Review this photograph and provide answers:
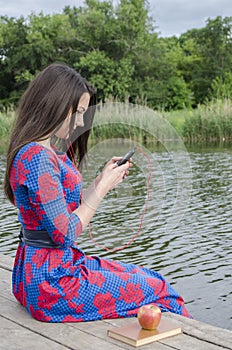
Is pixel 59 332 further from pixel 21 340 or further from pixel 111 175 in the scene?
pixel 111 175

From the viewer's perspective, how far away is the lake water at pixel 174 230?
10.8 ft

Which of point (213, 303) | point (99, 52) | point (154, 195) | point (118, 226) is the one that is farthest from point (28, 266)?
point (99, 52)

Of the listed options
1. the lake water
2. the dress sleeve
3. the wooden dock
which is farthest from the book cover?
the lake water

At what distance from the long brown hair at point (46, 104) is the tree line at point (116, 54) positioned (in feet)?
87.3

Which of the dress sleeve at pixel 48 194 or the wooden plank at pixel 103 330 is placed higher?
the dress sleeve at pixel 48 194

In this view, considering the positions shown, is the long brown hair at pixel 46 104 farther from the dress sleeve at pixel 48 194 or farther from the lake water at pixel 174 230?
the lake water at pixel 174 230

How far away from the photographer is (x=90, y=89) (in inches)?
101

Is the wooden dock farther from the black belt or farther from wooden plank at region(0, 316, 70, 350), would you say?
the black belt

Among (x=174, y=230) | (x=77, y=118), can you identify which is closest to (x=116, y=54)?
(x=174, y=230)

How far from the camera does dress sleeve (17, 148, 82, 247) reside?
2.35 metres

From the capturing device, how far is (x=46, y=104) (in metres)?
2.39

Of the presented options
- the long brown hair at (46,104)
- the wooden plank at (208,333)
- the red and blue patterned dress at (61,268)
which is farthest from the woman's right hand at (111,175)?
the wooden plank at (208,333)

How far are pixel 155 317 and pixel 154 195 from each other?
559 centimetres

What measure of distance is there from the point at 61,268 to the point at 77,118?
1.99 ft
